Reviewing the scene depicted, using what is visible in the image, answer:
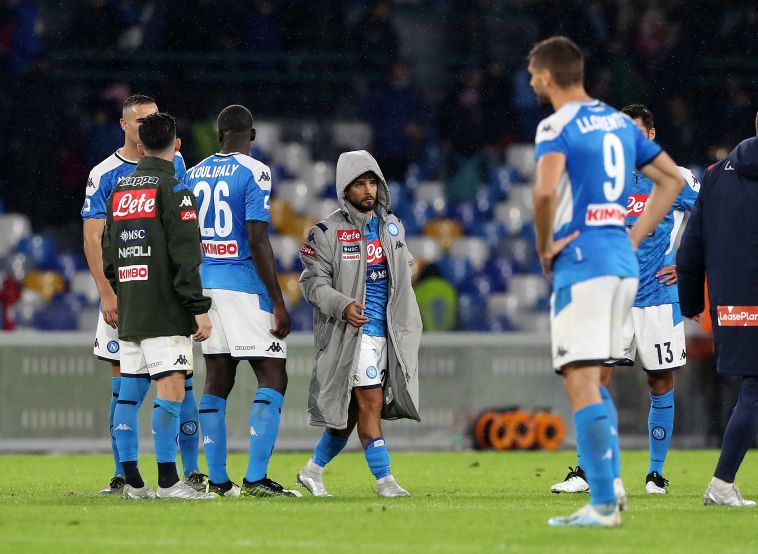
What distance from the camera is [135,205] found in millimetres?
7574

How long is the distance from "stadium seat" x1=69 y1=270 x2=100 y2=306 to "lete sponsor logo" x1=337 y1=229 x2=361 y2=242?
8418mm

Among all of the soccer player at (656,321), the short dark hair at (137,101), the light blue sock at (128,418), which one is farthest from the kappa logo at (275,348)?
the soccer player at (656,321)

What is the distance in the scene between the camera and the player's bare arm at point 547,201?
593cm

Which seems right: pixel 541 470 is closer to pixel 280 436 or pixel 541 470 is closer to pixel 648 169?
pixel 280 436

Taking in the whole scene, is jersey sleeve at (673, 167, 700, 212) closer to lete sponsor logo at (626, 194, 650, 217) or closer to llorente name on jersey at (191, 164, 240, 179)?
lete sponsor logo at (626, 194, 650, 217)

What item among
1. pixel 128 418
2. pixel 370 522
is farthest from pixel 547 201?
pixel 128 418

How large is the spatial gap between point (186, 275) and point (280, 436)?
6.29m

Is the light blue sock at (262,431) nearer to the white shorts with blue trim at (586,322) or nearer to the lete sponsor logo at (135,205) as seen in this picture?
the lete sponsor logo at (135,205)

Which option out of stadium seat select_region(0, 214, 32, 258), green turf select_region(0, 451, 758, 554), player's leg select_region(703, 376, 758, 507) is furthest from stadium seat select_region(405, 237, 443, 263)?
player's leg select_region(703, 376, 758, 507)

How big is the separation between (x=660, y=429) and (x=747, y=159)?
88.7 inches

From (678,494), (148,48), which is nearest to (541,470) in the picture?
(678,494)

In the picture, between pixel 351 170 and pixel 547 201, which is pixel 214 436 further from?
pixel 547 201

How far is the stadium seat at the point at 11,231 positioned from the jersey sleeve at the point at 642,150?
11775 millimetres

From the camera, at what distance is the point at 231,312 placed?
8070 millimetres
